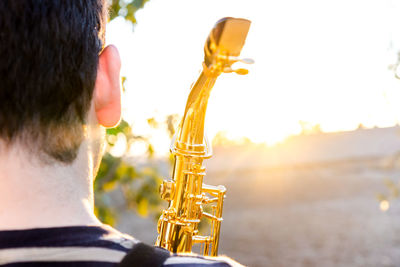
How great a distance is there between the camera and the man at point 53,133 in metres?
0.83

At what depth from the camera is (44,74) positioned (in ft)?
2.97

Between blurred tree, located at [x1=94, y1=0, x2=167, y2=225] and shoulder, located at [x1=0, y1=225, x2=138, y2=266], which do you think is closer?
shoulder, located at [x1=0, y1=225, x2=138, y2=266]

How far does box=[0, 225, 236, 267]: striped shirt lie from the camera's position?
812mm

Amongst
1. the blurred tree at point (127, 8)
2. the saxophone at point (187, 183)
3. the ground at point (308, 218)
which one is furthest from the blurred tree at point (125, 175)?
the ground at point (308, 218)

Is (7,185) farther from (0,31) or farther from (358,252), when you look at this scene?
(358,252)

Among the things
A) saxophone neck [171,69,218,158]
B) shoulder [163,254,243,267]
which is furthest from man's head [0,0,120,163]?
saxophone neck [171,69,218,158]

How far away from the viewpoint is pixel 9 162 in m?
0.87

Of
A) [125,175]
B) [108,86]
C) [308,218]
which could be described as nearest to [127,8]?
[125,175]

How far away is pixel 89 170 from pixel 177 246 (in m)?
0.80

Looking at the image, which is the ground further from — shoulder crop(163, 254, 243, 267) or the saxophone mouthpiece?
shoulder crop(163, 254, 243, 267)

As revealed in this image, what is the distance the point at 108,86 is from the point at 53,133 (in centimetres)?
15

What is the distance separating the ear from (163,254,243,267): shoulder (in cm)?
31

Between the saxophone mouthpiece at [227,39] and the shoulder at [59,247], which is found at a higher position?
the saxophone mouthpiece at [227,39]

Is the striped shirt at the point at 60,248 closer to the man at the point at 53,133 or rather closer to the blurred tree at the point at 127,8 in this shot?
the man at the point at 53,133
